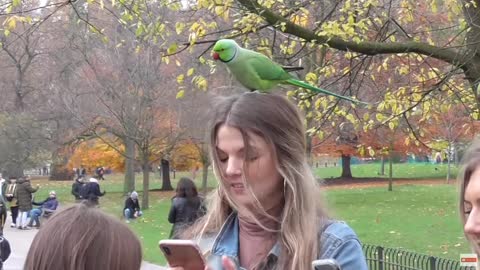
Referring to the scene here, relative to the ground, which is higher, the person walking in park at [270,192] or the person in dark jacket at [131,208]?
the person walking in park at [270,192]

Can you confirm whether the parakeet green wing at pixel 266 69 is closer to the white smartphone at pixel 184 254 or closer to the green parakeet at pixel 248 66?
the green parakeet at pixel 248 66

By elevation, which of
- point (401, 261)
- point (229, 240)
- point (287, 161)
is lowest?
point (401, 261)

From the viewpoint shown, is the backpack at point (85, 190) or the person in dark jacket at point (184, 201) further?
the backpack at point (85, 190)

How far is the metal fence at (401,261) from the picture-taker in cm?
765

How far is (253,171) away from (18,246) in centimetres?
1442

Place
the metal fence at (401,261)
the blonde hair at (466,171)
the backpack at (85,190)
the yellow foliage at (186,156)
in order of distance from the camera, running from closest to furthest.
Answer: the blonde hair at (466,171), the metal fence at (401,261), the backpack at (85,190), the yellow foliage at (186,156)

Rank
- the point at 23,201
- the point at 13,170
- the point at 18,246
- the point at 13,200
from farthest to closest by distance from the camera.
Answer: the point at 13,170 → the point at 13,200 → the point at 23,201 → the point at 18,246

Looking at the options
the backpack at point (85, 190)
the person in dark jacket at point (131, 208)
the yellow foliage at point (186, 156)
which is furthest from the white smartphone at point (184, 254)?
the yellow foliage at point (186, 156)

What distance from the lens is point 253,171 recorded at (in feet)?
7.20

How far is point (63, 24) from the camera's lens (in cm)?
2364

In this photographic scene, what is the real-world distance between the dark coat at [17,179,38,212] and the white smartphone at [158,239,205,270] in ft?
60.0

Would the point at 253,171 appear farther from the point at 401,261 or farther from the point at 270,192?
the point at 401,261

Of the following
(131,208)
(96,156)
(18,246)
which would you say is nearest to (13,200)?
(131,208)

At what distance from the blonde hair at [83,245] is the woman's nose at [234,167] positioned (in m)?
0.44
